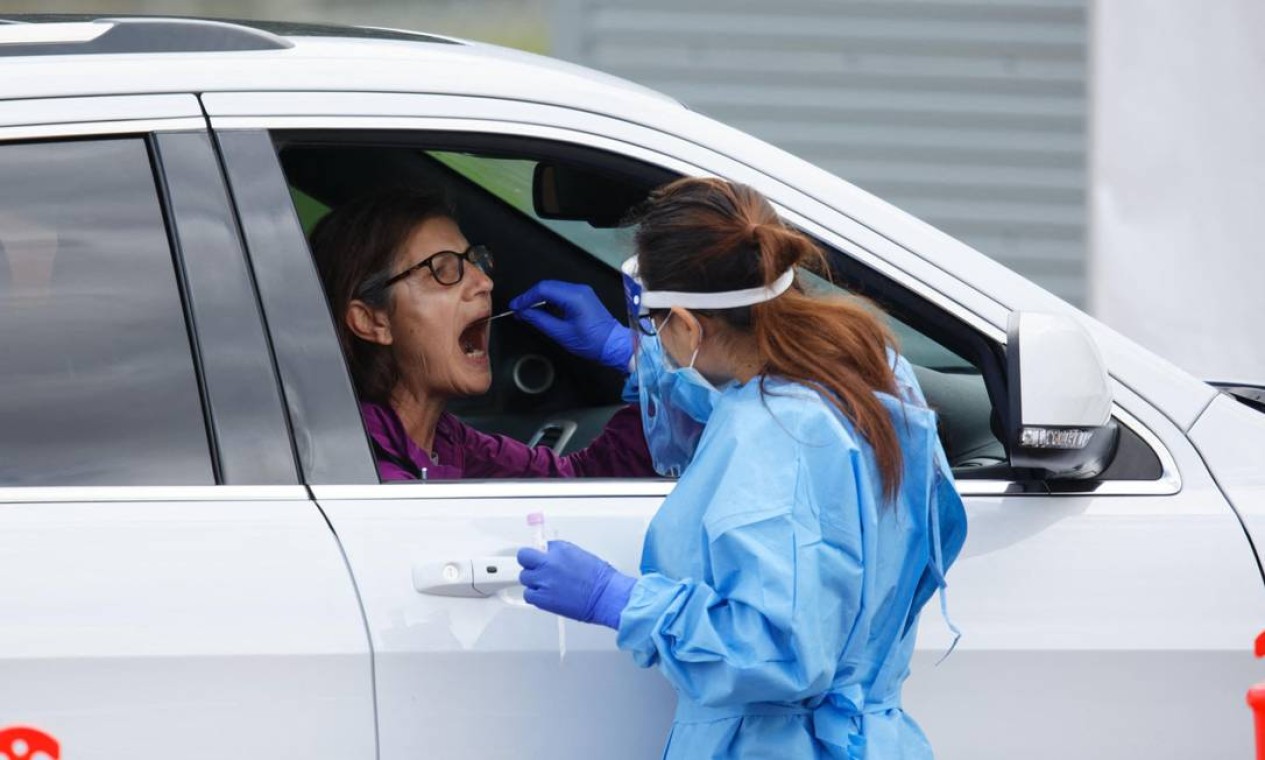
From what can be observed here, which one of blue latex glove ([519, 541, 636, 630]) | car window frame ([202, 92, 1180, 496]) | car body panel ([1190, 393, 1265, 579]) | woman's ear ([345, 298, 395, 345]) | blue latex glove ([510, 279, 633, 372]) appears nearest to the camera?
blue latex glove ([519, 541, 636, 630])

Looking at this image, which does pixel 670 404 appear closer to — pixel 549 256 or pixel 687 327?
pixel 687 327

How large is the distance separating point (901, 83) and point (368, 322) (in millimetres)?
5072

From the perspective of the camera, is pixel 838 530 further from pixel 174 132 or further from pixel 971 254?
pixel 174 132

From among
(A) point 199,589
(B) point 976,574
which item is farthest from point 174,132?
(B) point 976,574

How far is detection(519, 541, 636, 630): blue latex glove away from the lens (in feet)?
6.89

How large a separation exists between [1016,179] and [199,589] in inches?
238

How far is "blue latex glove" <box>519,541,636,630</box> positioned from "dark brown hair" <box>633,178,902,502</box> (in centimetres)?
32

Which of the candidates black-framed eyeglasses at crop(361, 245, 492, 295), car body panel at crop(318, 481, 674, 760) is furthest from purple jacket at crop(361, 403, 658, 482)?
car body panel at crop(318, 481, 674, 760)

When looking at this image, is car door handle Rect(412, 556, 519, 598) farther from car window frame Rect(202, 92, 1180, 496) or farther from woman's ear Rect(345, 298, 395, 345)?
woman's ear Rect(345, 298, 395, 345)

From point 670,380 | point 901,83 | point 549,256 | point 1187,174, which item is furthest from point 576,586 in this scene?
point 901,83

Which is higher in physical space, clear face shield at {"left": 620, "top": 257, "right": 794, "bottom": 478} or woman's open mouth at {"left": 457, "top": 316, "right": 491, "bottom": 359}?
clear face shield at {"left": 620, "top": 257, "right": 794, "bottom": 478}

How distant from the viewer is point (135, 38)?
2.40 m

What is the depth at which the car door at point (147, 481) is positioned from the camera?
213 centimetres

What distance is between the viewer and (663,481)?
7.92 ft
